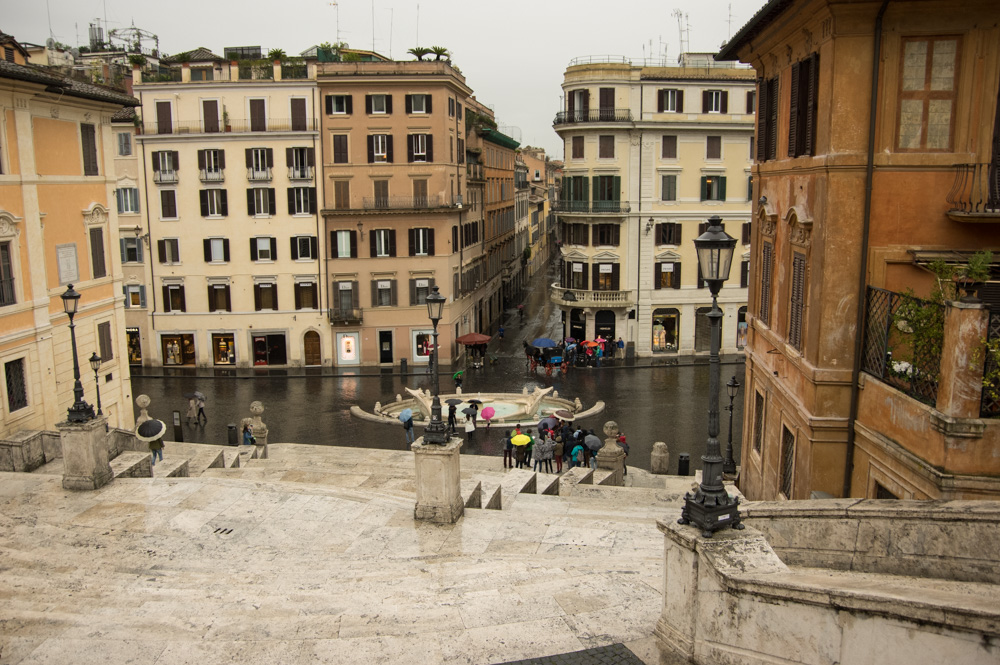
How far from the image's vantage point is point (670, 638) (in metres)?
8.59

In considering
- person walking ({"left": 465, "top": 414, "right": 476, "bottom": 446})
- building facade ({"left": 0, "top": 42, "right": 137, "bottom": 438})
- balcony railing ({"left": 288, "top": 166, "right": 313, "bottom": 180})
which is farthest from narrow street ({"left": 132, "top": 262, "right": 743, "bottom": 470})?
balcony railing ({"left": 288, "top": 166, "right": 313, "bottom": 180})

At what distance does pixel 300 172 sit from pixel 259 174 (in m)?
2.16

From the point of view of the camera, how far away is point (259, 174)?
146 ft

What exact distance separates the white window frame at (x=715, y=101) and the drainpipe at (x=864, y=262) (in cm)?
3453

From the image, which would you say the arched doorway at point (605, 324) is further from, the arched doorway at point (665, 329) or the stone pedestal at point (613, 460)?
the stone pedestal at point (613, 460)

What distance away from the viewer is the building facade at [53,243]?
72.0ft

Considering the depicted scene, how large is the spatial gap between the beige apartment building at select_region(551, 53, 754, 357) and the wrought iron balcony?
53.1 ft

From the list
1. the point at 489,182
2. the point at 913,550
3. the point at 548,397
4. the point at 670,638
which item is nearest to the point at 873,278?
the point at 913,550

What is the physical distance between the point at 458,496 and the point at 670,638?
22.7 feet

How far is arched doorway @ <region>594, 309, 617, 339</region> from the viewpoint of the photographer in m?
47.6

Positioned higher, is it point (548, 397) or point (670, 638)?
point (670, 638)

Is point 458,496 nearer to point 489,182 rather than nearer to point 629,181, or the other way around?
point 629,181

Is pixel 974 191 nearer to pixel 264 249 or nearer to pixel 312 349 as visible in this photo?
pixel 312 349

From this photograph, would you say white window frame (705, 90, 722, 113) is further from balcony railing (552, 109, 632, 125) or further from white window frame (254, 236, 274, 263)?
white window frame (254, 236, 274, 263)
